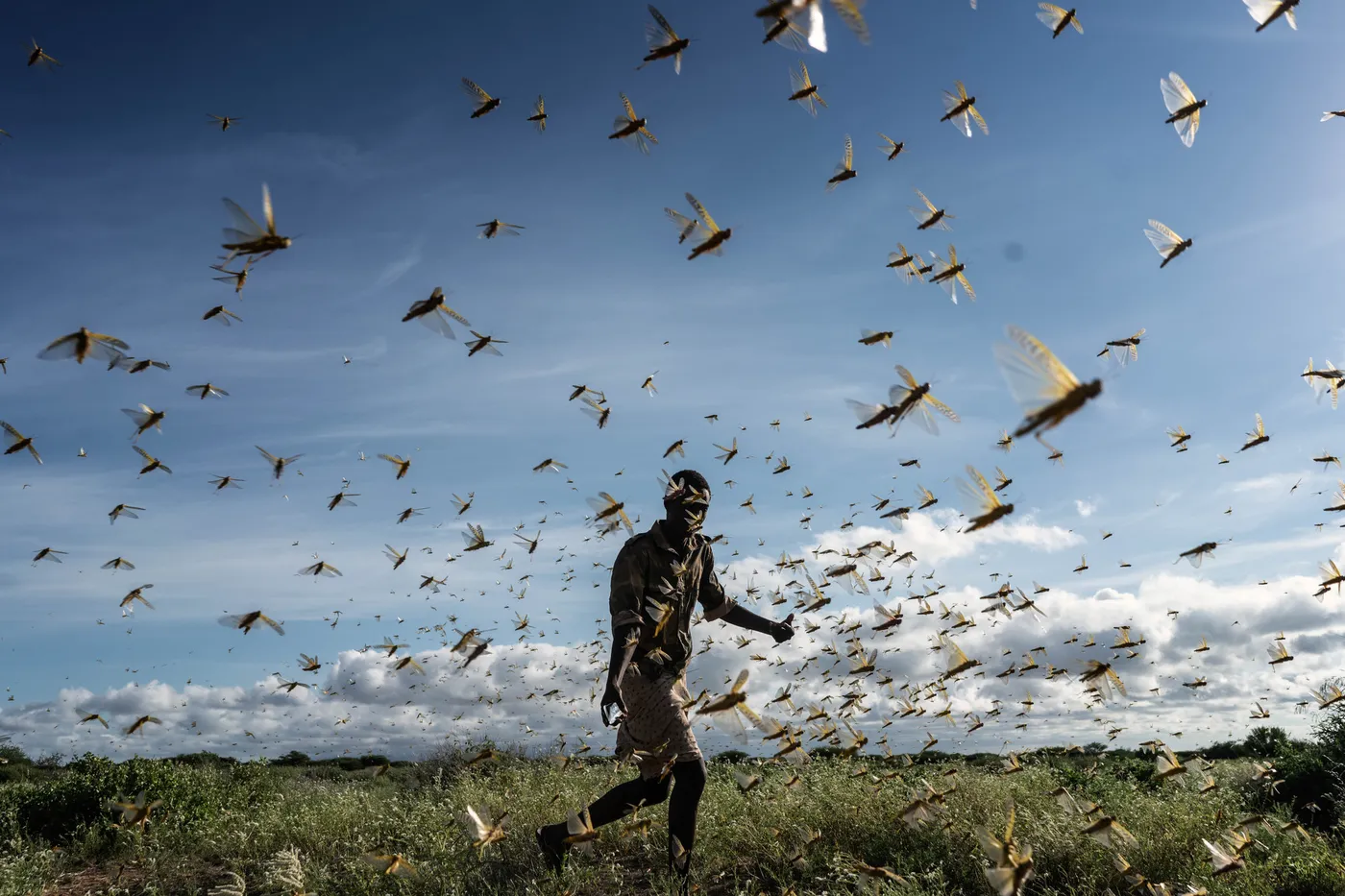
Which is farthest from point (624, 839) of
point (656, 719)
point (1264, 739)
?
point (1264, 739)

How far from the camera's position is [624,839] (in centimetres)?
619

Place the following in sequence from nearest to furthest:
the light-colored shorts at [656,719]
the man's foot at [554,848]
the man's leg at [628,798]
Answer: the light-colored shorts at [656,719], the man's leg at [628,798], the man's foot at [554,848]

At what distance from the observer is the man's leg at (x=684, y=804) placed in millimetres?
5113

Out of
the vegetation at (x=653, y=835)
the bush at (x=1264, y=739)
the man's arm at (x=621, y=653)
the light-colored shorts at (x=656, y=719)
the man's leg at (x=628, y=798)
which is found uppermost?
the man's arm at (x=621, y=653)

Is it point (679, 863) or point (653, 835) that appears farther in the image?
point (653, 835)

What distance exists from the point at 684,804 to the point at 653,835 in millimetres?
1451

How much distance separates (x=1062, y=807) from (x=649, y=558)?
4114mm

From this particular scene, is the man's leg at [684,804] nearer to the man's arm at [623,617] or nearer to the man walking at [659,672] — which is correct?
the man walking at [659,672]

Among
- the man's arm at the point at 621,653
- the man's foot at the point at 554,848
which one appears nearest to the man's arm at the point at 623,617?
the man's arm at the point at 621,653

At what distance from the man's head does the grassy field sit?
2.36 metres

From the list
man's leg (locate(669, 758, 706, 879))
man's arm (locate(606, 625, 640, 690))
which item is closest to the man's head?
man's arm (locate(606, 625, 640, 690))

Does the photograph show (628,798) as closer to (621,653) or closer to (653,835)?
(621,653)

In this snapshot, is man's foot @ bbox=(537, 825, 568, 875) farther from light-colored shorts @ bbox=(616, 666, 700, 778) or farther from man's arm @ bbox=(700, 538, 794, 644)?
man's arm @ bbox=(700, 538, 794, 644)

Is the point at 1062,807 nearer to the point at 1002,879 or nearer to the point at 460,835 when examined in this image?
the point at 1002,879
